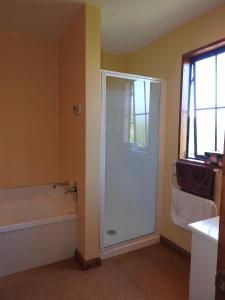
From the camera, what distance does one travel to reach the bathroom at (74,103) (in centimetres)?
209

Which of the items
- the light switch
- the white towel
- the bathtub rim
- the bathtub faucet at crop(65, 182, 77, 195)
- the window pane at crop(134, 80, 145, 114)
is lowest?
the bathtub rim

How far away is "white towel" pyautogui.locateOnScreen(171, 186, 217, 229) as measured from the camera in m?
2.04

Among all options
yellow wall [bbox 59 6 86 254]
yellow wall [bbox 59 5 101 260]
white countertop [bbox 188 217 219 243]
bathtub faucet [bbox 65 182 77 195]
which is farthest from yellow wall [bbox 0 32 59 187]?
white countertop [bbox 188 217 219 243]

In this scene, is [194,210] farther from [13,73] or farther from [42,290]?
[13,73]

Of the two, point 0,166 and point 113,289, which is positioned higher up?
point 0,166

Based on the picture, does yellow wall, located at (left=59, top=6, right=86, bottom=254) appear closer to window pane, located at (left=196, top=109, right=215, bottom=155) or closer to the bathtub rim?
the bathtub rim

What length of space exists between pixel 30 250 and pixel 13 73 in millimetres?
1998

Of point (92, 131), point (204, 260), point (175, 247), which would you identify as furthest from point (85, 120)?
point (175, 247)

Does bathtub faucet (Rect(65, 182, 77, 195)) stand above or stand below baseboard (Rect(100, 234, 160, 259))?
above

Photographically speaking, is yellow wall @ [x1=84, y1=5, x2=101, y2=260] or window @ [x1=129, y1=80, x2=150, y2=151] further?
window @ [x1=129, y1=80, x2=150, y2=151]

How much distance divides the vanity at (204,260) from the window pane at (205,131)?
94cm

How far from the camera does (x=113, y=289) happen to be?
6.27ft

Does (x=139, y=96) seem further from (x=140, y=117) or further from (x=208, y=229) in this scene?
(x=208, y=229)

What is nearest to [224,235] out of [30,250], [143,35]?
[30,250]
